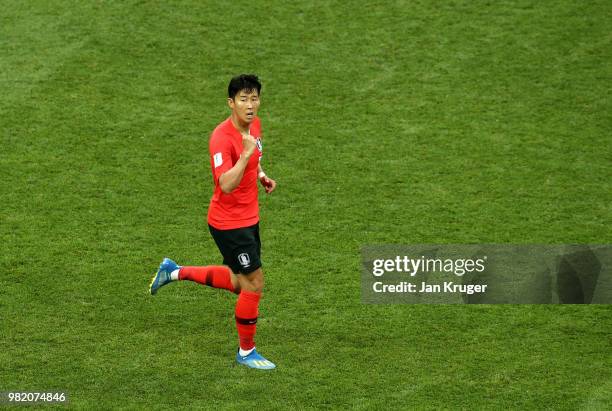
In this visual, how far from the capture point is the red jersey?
8547 millimetres

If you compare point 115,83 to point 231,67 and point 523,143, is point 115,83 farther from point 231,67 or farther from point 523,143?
point 523,143

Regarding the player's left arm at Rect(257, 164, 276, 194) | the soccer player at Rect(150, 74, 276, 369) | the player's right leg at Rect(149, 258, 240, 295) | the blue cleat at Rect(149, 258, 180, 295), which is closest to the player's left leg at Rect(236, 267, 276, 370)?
the soccer player at Rect(150, 74, 276, 369)

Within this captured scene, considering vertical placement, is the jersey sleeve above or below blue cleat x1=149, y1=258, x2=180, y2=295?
above

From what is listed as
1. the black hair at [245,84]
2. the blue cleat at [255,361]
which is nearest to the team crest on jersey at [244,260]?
the blue cleat at [255,361]

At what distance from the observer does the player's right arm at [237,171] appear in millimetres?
8266

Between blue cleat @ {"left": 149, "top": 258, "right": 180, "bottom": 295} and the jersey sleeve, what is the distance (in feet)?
4.35

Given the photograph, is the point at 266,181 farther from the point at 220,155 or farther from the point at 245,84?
the point at 245,84

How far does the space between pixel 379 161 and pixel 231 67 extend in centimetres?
273

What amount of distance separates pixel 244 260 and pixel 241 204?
43cm

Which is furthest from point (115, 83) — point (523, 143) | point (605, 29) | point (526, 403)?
point (526, 403)

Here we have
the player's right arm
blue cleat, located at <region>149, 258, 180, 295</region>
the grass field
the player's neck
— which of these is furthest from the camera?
blue cleat, located at <region>149, 258, 180, 295</region>

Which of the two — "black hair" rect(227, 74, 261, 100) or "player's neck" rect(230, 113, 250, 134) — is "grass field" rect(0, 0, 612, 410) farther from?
"black hair" rect(227, 74, 261, 100)

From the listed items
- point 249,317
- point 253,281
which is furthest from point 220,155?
point 249,317

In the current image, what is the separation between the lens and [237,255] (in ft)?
28.6
